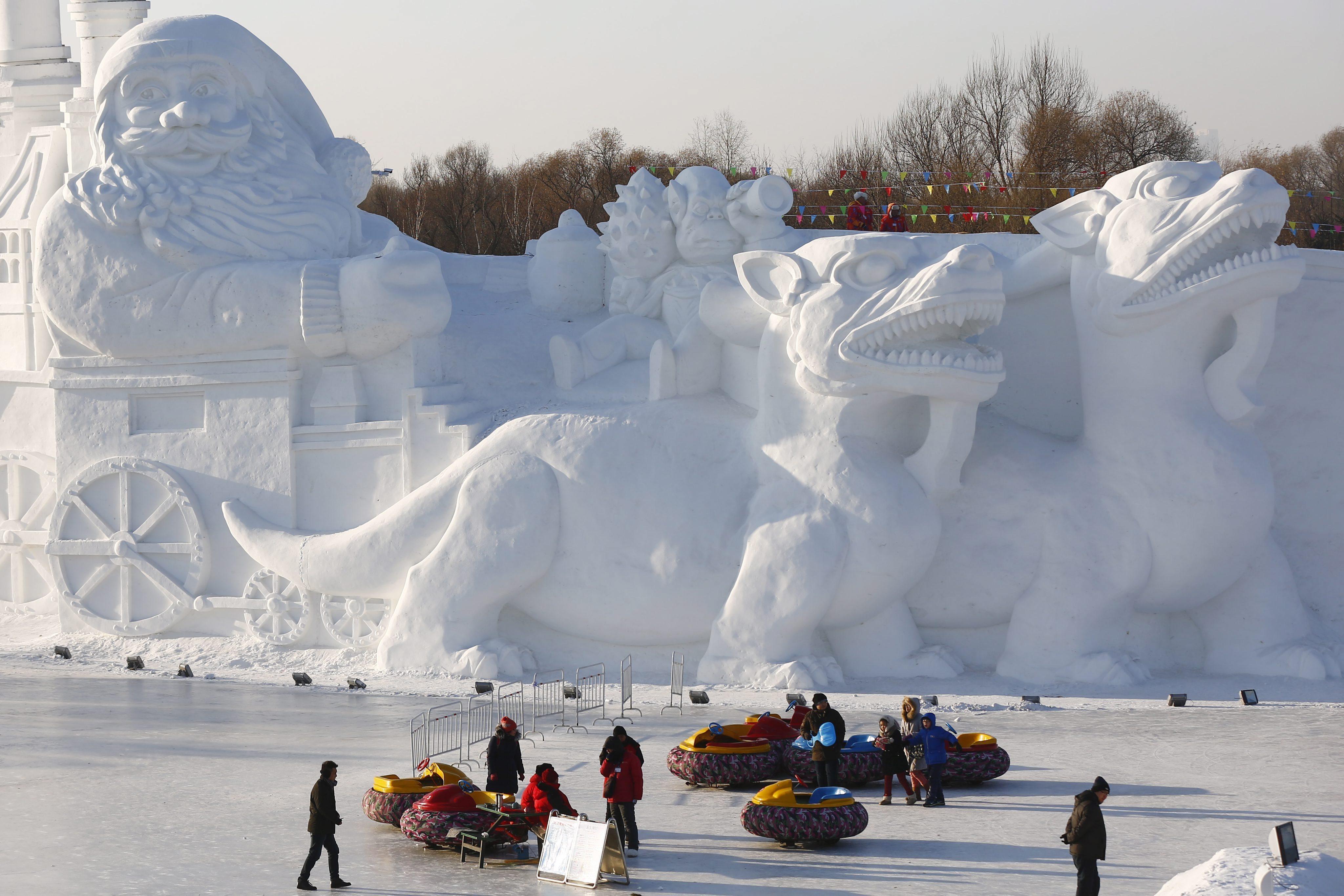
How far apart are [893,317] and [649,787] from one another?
4.11 metres

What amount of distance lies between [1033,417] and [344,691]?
229 inches

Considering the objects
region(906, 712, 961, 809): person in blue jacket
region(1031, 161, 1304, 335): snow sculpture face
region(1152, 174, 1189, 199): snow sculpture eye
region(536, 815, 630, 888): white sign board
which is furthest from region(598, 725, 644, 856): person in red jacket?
region(1152, 174, 1189, 199): snow sculpture eye

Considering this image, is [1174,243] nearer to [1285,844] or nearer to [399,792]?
[1285,844]

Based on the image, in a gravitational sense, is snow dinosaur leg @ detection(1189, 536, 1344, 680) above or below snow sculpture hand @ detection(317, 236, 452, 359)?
below

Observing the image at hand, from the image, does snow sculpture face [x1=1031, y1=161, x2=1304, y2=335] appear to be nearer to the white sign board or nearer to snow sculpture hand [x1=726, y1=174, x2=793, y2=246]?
snow sculpture hand [x1=726, y1=174, x2=793, y2=246]

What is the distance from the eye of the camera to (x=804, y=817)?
8492 millimetres

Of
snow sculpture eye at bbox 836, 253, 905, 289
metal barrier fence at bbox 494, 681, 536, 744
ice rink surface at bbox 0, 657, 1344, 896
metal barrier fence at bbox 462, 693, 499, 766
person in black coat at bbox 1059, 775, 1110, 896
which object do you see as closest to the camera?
person in black coat at bbox 1059, 775, 1110, 896

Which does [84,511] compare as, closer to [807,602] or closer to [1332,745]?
[807,602]

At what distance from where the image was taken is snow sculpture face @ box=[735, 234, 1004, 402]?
12.3m

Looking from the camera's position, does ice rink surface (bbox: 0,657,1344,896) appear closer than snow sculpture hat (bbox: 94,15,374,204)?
Yes

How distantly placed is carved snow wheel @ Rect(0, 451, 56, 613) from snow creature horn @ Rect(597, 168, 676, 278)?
18.2 ft

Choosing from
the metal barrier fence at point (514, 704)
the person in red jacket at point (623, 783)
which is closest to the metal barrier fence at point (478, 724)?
the metal barrier fence at point (514, 704)

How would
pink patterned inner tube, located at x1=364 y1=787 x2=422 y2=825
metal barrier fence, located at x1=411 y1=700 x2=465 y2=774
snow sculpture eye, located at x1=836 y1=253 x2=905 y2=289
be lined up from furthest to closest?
snow sculpture eye, located at x1=836 y1=253 x2=905 y2=289
metal barrier fence, located at x1=411 y1=700 x2=465 y2=774
pink patterned inner tube, located at x1=364 y1=787 x2=422 y2=825

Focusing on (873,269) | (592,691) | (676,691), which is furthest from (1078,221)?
(592,691)
